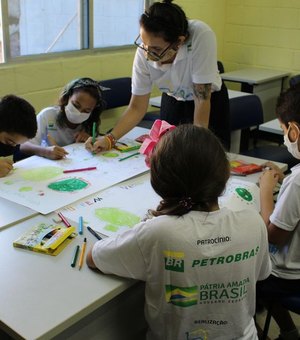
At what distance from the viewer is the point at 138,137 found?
2166 mm

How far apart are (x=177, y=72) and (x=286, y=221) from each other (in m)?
0.87

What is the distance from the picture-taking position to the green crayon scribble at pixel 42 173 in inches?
62.9

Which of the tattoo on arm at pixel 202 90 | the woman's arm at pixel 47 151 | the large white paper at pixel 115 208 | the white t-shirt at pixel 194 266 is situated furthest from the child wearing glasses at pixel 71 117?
Answer: the white t-shirt at pixel 194 266

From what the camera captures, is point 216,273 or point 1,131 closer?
point 216,273

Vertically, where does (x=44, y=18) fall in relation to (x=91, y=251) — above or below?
above

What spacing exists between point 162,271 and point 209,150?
1.00ft

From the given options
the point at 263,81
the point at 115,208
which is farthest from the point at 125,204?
the point at 263,81

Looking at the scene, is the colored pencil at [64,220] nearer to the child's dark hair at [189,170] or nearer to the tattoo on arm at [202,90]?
the child's dark hair at [189,170]

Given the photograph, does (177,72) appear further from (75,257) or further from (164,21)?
(75,257)

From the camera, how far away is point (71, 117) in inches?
86.4

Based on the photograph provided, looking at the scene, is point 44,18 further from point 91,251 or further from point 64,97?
point 91,251

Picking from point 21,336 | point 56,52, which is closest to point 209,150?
point 21,336

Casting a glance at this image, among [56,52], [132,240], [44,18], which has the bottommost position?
[132,240]

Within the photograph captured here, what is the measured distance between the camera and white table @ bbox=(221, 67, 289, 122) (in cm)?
414
